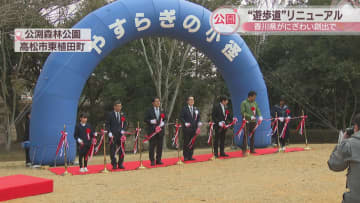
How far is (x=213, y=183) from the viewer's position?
5875 millimetres

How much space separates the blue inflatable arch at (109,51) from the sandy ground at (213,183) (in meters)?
1.01

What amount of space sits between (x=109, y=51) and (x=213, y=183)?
14.2ft

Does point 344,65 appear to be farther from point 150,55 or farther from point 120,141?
point 120,141

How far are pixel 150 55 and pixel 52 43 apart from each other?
7.76m

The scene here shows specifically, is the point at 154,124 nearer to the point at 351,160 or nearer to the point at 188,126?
the point at 188,126

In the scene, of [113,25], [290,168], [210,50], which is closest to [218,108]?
[210,50]

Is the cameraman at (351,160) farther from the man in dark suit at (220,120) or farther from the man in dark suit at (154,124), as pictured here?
the man in dark suit at (220,120)

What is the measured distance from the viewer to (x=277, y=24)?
9820mm

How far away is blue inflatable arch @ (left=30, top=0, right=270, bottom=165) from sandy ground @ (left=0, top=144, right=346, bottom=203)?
3.30ft

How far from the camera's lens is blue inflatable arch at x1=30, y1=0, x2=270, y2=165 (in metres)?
8.04

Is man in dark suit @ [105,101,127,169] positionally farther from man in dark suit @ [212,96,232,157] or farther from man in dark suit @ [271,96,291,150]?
man in dark suit @ [271,96,291,150]

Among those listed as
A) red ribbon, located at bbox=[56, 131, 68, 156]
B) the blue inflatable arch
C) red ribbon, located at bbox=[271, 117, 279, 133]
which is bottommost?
red ribbon, located at bbox=[56, 131, 68, 156]

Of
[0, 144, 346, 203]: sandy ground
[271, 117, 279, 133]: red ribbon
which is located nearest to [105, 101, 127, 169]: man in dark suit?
[0, 144, 346, 203]: sandy ground

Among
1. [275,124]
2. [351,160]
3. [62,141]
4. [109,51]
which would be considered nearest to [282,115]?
[275,124]
